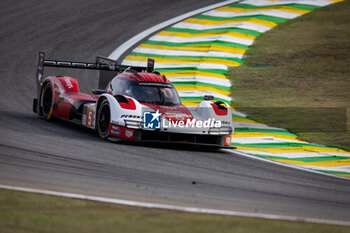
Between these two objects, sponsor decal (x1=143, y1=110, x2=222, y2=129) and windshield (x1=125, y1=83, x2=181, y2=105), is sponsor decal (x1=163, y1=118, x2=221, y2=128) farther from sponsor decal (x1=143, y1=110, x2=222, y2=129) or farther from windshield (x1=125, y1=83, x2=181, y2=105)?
windshield (x1=125, y1=83, x2=181, y2=105)

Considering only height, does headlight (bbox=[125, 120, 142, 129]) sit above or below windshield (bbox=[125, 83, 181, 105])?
below

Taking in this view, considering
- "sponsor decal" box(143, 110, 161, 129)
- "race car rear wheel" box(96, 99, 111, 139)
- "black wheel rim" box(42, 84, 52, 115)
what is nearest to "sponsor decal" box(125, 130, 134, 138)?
"sponsor decal" box(143, 110, 161, 129)

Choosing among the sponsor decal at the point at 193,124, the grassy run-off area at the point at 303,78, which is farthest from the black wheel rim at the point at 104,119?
the grassy run-off area at the point at 303,78

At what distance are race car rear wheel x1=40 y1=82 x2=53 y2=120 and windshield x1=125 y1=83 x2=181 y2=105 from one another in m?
2.37

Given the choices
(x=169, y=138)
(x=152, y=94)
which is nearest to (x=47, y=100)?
(x=152, y=94)

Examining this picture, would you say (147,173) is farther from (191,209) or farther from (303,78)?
(303,78)

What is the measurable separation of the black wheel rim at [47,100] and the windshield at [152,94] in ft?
7.99

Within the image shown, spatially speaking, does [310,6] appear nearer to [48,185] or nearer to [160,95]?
[160,95]

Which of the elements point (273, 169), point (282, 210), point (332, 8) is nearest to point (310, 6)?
point (332, 8)

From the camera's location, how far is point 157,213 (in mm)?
5668

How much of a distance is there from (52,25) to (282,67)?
909cm

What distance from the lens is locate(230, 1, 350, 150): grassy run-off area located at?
45.2 feet

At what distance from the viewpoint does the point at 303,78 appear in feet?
59.0

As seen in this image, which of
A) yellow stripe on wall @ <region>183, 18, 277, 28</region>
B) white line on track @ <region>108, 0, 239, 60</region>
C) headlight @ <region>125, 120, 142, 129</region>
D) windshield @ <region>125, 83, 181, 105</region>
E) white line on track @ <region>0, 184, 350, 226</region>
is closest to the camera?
white line on track @ <region>0, 184, 350, 226</region>
